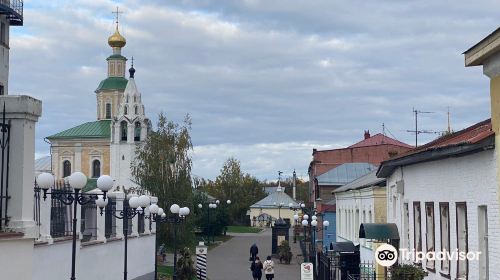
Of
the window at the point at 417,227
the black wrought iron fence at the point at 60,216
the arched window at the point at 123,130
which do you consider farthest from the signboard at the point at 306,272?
the arched window at the point at 123,130

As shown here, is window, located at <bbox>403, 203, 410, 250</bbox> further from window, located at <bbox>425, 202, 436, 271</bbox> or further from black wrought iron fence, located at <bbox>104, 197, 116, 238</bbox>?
black wrought iron fence, located at <bbox>104, 197, 116, 238</bbox>

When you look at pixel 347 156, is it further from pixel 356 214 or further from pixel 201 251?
pixel 201 251

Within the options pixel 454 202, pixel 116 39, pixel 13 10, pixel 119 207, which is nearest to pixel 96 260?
pixel 119 207

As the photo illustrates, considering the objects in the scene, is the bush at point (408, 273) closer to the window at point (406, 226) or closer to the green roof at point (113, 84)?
the window at point (406, 226)

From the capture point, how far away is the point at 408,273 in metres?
14.9

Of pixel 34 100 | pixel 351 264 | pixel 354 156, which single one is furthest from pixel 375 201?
pixel 354 156

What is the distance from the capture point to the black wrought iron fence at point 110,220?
80.6 ft

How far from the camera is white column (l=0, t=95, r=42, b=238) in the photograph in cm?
1041

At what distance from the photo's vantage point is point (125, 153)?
271ft

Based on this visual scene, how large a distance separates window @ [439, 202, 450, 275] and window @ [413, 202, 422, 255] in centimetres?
196

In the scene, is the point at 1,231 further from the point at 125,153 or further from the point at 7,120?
the point at 125,153

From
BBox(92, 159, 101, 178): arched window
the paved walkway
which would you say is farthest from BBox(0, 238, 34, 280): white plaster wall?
BBox(92, 159, 101, 178): arched window

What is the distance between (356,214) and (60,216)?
17844 millimetres

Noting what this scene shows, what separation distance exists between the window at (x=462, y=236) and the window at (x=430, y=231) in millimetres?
1914
